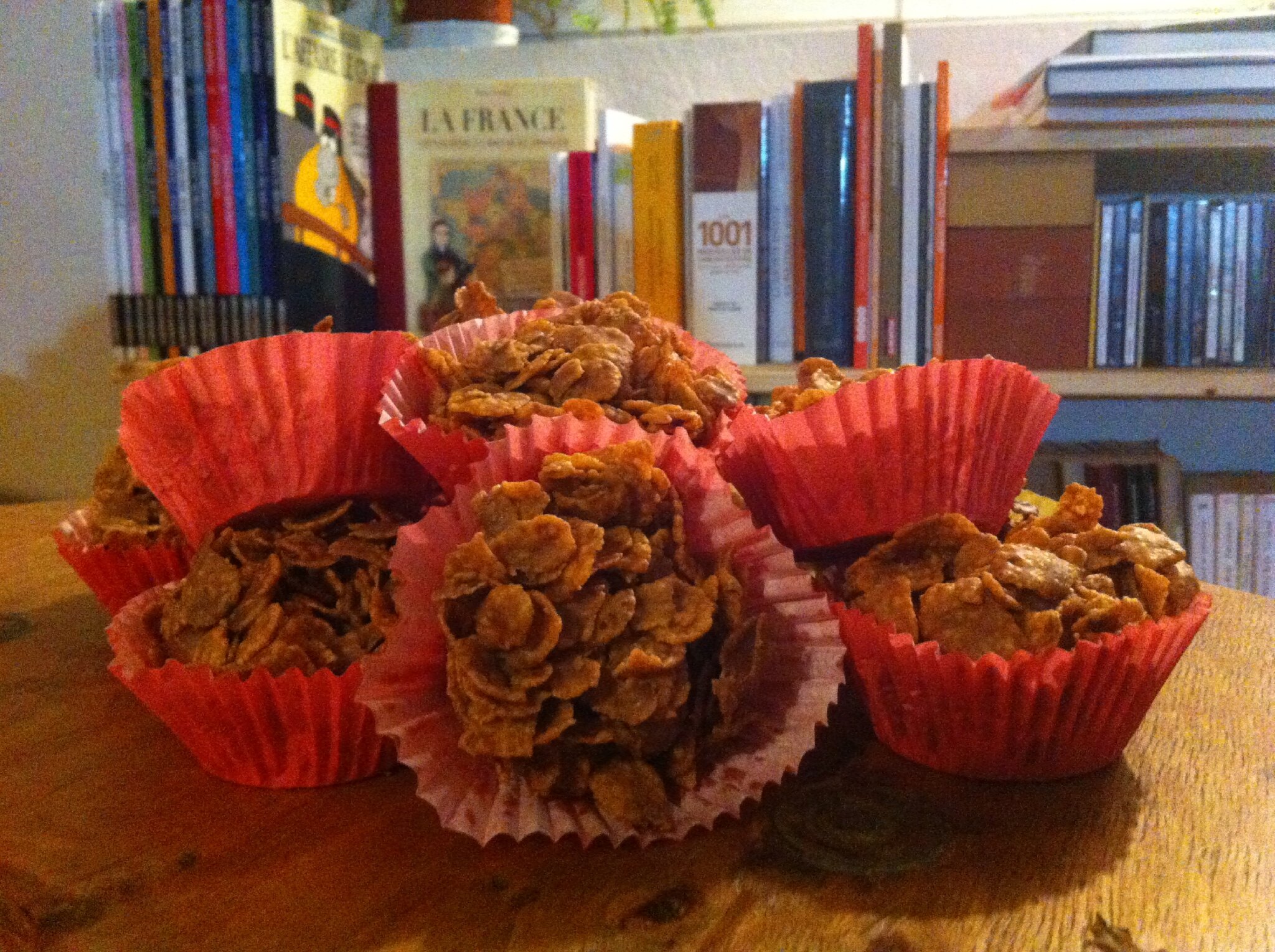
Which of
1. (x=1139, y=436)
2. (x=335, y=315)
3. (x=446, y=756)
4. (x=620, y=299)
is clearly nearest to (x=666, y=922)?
(x=446, y=756)

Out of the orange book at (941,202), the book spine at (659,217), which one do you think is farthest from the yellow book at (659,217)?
the orange book at (941,202)

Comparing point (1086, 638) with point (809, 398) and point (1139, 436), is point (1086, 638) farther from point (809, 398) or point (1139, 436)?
point (1139, 436)

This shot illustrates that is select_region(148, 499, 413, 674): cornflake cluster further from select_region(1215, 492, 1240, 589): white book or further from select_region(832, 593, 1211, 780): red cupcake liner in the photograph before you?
select_region(1215, 492, 1240, 589): white book

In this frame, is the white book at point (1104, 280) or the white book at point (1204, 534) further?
the white book at point (1204, 534)

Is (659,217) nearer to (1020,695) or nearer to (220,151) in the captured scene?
(220,151)

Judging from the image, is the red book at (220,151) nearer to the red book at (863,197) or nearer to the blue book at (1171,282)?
the red book at (863,197)

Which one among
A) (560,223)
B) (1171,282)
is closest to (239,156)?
(560,223)
